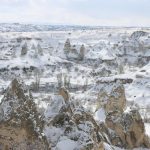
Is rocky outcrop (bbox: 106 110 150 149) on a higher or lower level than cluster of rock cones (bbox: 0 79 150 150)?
lower

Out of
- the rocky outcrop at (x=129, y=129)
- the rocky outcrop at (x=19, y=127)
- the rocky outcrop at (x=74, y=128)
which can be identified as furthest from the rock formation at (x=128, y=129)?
the rocky outcrop at (x=19, y=127)

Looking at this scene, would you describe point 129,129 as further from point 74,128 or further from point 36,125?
point 36,125

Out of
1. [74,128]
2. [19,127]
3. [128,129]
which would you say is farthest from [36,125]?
[128,129]

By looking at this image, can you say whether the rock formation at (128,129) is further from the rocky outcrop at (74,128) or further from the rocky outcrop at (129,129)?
the rocky outcrop at (74,128)

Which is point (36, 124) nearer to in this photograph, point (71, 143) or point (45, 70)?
point (71, 143)

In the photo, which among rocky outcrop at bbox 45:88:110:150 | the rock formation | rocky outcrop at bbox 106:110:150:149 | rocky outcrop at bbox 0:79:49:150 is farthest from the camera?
rocky outcrop at bbox 106:110:150:149

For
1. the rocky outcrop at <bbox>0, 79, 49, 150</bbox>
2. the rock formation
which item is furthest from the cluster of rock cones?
the rock formation

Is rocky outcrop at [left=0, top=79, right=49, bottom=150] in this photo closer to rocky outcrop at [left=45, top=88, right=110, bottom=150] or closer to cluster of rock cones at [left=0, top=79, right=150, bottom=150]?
cluster of rock cones at [left=0, top=79, right=150, bottom=150]

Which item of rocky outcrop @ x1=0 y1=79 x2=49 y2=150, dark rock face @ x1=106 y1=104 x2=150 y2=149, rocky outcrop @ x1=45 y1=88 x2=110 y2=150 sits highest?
rocky outcrop @ x1=0 y1=79 x2=49 y2=150
